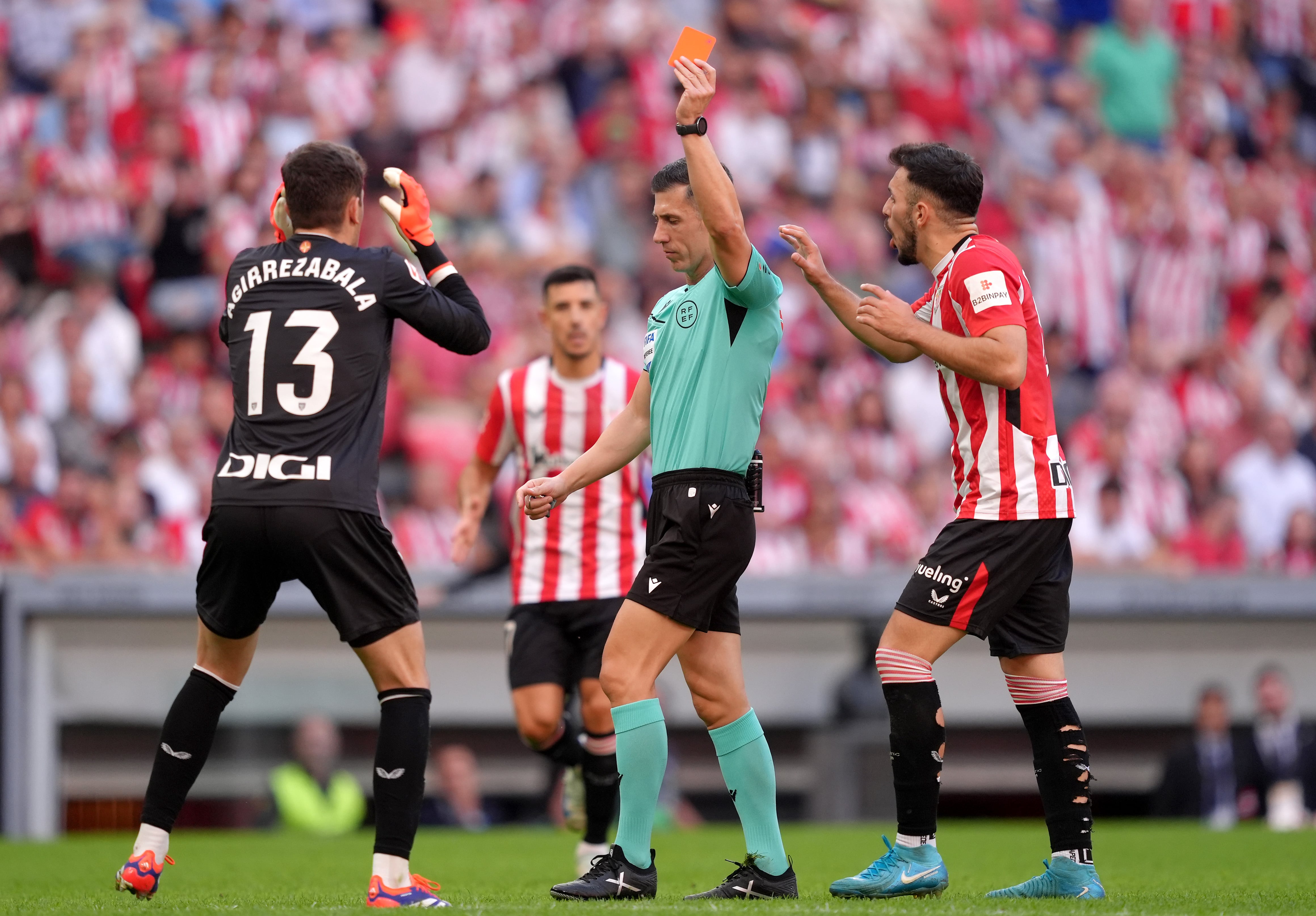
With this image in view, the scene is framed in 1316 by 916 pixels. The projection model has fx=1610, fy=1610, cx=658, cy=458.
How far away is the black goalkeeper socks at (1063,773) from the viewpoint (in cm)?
519

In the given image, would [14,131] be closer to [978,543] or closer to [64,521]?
[64,521]

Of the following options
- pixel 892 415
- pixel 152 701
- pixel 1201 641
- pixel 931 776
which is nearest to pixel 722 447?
pixel 931 776

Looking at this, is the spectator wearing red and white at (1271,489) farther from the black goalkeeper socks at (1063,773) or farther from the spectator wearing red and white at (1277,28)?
the black goalkeeper socks at (1063,773)

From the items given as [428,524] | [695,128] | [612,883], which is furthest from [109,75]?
[612,883]

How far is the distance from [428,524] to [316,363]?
22.7 ft

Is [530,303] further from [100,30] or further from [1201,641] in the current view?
[1201,641]

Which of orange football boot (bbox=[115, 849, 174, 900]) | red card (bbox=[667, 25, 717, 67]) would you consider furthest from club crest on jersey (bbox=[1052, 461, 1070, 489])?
orange football boot (bbox=[115, 849, 174, 900])

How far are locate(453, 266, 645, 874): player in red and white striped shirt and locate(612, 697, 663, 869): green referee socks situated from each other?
198 centimetres

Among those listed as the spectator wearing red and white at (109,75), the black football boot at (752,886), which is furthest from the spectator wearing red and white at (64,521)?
the black football boot at (752,886)

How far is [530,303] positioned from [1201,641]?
19.5 feet

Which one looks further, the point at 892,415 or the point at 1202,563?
the point at 892,415

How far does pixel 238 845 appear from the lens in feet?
29.3

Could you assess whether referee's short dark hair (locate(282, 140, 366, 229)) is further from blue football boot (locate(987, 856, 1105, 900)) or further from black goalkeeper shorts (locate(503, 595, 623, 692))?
blue football boot (locate(987, 856, 1105, 900))

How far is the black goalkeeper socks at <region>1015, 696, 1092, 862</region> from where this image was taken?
5.19 m
